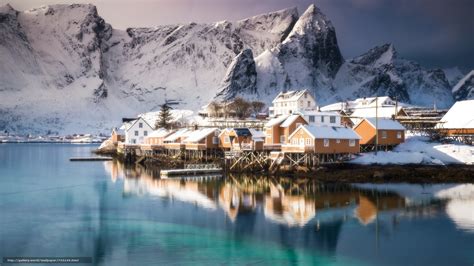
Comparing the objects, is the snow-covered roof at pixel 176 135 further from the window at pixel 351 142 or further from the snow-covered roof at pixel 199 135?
the window at pixel 351 142

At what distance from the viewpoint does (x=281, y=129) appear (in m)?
60.5

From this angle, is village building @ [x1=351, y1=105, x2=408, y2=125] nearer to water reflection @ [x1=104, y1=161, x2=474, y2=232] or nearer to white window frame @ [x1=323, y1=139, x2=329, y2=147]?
white window frame @ [x1=323, y1=139, x2=329, y2=147]

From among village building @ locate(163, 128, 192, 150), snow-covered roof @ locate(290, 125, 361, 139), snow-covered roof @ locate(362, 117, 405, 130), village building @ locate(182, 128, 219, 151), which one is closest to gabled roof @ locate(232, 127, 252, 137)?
village building @ locate(182, 128, 219, 151)

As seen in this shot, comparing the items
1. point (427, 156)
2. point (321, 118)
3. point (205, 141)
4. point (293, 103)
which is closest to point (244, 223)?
point (427, 156)

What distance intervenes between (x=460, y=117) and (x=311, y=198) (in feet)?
114

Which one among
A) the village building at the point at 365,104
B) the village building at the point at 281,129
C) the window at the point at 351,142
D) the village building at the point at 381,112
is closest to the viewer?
the window at the point at 351,142

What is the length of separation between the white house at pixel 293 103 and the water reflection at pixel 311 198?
61952mm

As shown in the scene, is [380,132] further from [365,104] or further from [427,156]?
[365,104]

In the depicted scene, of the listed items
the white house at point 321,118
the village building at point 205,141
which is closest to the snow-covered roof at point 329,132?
the white house at point 321,118

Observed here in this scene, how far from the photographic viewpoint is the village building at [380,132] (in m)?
59.5

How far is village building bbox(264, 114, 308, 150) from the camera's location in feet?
194

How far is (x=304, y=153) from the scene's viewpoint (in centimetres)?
5328

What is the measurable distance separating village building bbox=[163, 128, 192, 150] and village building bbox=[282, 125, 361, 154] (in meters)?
21.5

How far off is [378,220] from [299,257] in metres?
9.46
